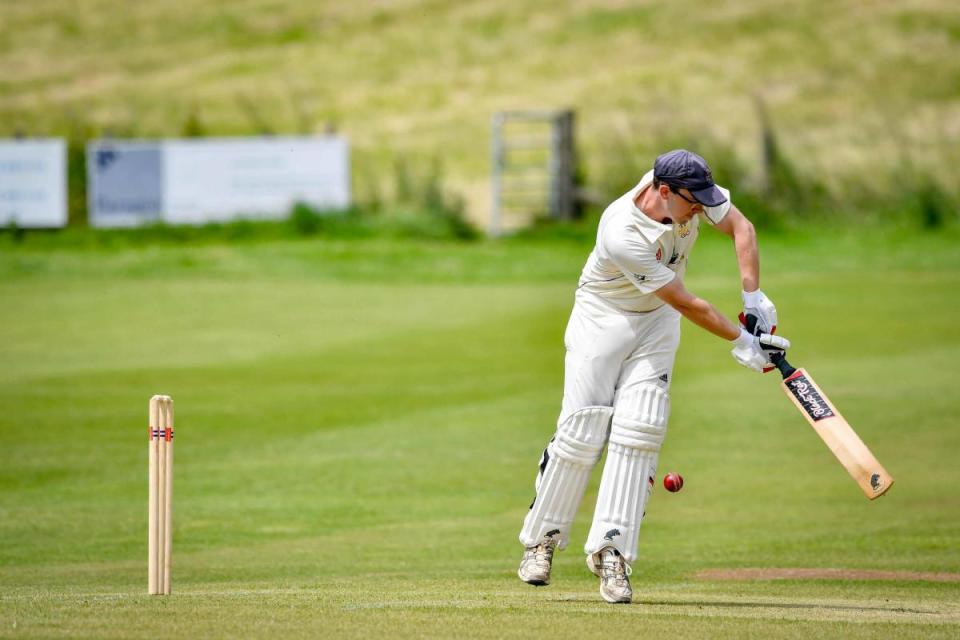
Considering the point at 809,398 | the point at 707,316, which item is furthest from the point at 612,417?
the point at 809,398

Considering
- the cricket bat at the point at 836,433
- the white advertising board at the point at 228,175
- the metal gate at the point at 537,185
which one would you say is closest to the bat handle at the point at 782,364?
the cricket bat at the point at 836,433

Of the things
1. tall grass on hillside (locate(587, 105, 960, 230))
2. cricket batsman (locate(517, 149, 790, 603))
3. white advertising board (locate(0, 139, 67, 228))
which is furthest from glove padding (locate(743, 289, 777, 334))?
white advertising board (locate(0, 139, 67, 228))

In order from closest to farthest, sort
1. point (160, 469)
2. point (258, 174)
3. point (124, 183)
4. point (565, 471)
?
1. point (160, 469)
2. point (565, 471)
3. point (258, 174)
4. point (124, 183)

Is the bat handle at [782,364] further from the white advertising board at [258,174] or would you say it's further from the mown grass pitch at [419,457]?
the white advertising board at [258,174]

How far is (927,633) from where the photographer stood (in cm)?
557

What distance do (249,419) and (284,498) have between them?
9.35 ft

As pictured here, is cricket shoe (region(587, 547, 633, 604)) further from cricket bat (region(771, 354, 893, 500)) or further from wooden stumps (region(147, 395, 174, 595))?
wooden stumps (region(147, 395, 174, 595))

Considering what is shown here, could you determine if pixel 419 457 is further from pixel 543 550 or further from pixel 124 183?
pixel 124 183

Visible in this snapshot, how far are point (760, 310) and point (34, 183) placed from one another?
23.1 metres

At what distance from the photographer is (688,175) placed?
6262 millimetres

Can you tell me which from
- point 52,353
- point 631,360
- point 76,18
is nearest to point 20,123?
point 76,18

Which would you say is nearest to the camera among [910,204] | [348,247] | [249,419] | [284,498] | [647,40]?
[284,498]

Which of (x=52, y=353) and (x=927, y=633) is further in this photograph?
(x=52, y=353)

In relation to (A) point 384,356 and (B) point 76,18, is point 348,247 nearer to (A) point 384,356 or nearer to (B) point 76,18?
(A) point 384,356
